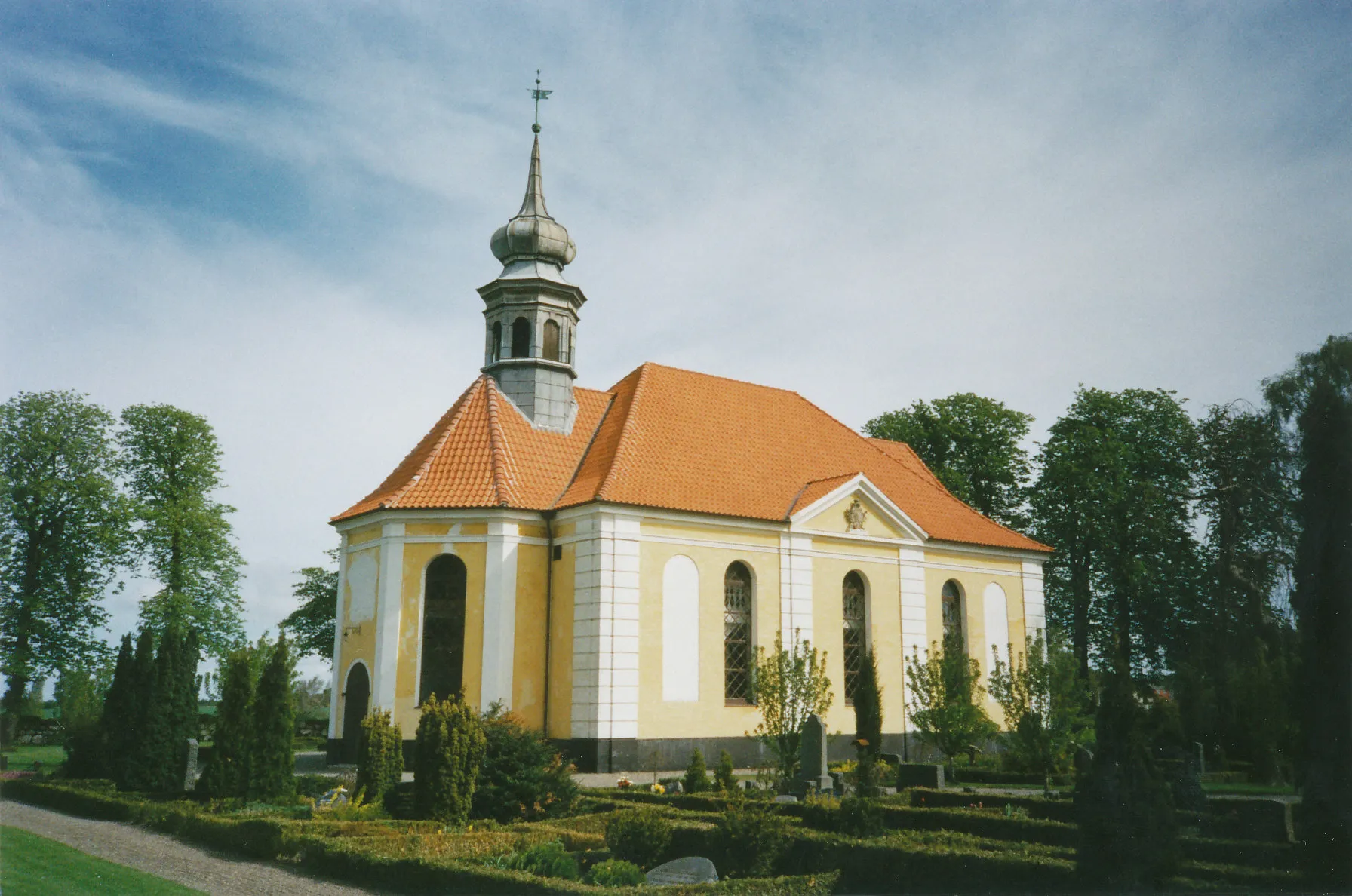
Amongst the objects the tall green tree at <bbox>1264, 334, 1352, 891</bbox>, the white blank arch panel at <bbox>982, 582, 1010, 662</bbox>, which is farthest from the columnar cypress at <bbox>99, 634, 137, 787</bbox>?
the white blank arch panel at <bbox>982, 582, 1010, 662</bbox>

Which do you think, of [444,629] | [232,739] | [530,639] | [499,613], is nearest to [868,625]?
[530,639]

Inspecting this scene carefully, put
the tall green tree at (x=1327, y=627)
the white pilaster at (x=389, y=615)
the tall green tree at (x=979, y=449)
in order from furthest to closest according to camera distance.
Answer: the tall green tree at (x=979, y=449) < the white pilaster at (x=389, y=615) < the tall green tree at (x=1327, y=627)

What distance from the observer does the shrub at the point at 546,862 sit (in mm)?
11906

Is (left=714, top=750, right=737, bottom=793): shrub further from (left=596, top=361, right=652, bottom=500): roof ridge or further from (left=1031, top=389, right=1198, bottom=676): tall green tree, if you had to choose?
(left=1031, top=389, right=1198, bottom=676): tall green tree

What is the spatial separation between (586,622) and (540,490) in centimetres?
376

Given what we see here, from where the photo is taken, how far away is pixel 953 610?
30328mm

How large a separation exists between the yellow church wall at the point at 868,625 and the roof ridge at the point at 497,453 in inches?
324

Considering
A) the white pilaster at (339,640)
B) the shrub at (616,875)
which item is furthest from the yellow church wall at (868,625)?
the shrub at (616,875)

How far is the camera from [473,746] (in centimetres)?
1638

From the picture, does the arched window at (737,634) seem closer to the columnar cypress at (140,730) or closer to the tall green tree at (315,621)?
the columnar cypress at (140,730)

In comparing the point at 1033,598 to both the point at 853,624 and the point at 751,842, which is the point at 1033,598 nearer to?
the point at 853,624

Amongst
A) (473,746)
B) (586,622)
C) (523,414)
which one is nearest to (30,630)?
(523,414)

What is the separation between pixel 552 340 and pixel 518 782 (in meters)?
14.2

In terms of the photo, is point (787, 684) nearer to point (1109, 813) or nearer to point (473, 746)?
point (473, 746)
